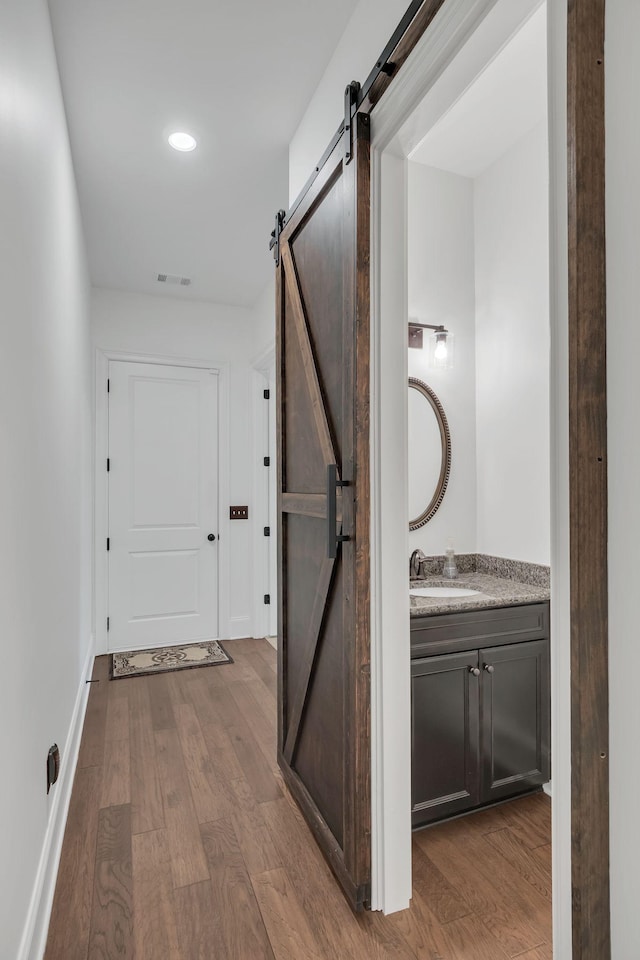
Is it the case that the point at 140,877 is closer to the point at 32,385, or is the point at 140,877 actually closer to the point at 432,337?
the point at 32,385

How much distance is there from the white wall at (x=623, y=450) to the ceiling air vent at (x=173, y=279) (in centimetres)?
352

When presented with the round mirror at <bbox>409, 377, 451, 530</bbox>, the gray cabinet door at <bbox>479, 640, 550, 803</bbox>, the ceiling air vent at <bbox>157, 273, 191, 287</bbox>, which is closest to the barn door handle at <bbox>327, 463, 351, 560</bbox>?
the gray cabinet door at <bbox>479, 640, 550, 803</bbox>

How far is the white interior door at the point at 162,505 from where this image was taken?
417 cm

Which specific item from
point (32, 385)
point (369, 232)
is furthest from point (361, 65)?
point (32, 385)

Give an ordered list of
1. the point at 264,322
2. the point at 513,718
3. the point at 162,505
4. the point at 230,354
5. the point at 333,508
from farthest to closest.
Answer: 1. the point at 230,354
2. the point at 162,505
3. the point at 264,322
4. the point at 513,718
5. the point at 333,508

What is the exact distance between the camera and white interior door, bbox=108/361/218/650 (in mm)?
4168

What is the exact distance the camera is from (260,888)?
169cm

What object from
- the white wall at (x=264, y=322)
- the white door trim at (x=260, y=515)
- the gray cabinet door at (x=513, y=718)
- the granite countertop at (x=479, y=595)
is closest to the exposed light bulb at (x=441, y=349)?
the granite countertop at (x=479, y=595)

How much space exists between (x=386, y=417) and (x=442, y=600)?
2.73 feet

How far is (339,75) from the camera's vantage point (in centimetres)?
185

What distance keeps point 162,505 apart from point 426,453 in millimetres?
2425

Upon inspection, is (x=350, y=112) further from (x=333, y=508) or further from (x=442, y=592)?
(x=442, y=592)

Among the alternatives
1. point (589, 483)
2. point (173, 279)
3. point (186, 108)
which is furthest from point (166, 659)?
point (589, 483)

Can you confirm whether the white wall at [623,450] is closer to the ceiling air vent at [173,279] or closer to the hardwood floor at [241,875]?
the hardwood floor at [241,875]
